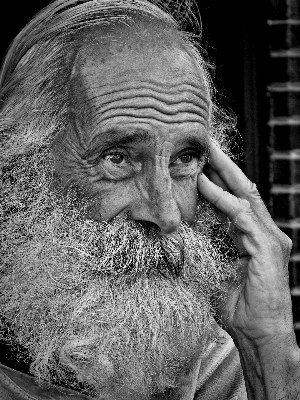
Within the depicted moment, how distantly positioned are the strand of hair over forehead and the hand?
0.59 metres

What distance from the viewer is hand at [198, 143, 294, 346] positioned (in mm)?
2703

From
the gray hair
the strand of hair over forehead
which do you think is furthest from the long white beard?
the strand of hair over forehead

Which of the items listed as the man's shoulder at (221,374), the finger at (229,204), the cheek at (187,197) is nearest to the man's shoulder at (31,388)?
the man's shoulder at (221,374)

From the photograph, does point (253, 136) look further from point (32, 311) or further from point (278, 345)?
point (32, 311)

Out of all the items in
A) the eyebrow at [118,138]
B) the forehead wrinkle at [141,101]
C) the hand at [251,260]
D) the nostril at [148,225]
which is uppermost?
the forehead wrinkle at [141,101]

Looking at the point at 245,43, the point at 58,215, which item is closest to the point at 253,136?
the point at 245,43

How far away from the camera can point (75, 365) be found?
2553 millimetres

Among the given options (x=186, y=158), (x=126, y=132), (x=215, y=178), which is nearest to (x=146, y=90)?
(x=126, y=132)

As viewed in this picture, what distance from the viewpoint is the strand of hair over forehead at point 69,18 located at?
2.56 m

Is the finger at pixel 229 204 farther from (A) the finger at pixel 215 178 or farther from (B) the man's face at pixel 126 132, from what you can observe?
(B) the man's face at pixel 126 132

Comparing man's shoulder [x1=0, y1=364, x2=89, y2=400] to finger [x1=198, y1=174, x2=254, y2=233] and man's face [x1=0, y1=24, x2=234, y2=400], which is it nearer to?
man's face [x1=0, y1=24, x2=234, y2=400]

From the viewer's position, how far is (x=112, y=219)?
96.9 inches

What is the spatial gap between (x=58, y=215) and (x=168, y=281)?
0.45 metres

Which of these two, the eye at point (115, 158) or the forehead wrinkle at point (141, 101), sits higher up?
the forehead wrinkle at point (141, 101)
